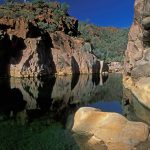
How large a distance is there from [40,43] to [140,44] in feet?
123

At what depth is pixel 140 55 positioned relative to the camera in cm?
5456

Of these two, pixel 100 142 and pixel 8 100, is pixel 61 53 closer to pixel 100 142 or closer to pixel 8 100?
pixel 8 100

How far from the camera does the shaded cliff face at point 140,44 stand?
1662 inches

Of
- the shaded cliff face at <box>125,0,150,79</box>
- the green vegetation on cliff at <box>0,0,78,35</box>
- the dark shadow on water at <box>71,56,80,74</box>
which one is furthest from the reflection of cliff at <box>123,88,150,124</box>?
the green vegetation on cliff at <box>0,0,78,35</box>

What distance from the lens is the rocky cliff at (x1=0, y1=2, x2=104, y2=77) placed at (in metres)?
81.4

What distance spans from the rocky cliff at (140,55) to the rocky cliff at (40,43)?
2856 cm

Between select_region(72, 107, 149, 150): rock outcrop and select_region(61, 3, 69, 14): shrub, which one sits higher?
select_region(61, 3, 69, 14): shrub

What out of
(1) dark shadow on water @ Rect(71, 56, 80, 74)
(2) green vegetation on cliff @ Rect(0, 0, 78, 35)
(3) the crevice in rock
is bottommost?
(1) dark shadow on water @ Rect(71, 56, 80, 74)

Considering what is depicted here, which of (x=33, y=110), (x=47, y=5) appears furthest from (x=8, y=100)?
(x=47, y=5)

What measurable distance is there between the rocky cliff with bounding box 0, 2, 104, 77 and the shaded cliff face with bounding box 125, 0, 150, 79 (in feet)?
93.7

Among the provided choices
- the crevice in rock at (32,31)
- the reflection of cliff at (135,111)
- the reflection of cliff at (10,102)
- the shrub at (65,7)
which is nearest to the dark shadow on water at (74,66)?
the crevice in rock at (32,31)

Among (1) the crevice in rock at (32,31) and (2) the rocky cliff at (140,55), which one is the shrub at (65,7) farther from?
(2) the rocky cliff at (140,55)

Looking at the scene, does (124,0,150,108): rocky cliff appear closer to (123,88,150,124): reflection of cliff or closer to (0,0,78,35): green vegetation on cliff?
(123,88,150,124): reflection of cliff

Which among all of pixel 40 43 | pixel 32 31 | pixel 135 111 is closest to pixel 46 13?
pixel 32 31
